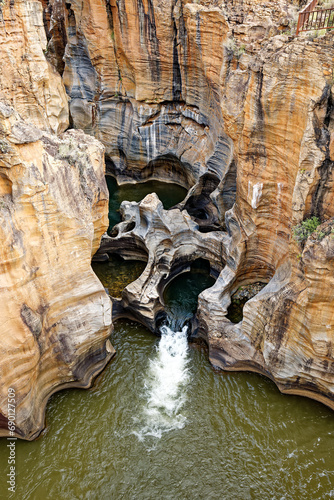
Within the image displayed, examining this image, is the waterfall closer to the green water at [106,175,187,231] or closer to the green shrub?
the green shrub

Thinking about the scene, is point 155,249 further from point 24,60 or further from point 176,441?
point 24,60

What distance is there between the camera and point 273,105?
9641 mm

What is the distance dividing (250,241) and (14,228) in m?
6.85

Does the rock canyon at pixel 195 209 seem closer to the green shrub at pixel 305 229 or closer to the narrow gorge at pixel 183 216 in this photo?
the narrow gorge at pixel 183 216

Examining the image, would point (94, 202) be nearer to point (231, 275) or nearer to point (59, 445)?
point (231, 275)

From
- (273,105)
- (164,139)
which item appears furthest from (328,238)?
(164,139)

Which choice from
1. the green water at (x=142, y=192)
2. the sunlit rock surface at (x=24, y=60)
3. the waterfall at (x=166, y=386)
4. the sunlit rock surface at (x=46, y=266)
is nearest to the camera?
the sunlit rock surface at (x=46, y=266)

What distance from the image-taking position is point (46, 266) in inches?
357

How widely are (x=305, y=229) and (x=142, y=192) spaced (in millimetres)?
12024

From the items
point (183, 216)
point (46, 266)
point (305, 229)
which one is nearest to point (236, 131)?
point (305, 229)

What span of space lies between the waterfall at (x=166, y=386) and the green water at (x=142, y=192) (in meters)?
7.75

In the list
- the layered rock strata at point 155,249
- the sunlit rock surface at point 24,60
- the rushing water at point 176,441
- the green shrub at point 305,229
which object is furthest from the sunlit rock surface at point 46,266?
the sunlit rock surface at point 24,60

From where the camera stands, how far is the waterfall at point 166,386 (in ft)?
32.5

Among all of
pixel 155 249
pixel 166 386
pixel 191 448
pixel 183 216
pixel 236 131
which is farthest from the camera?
pixel 183 216
